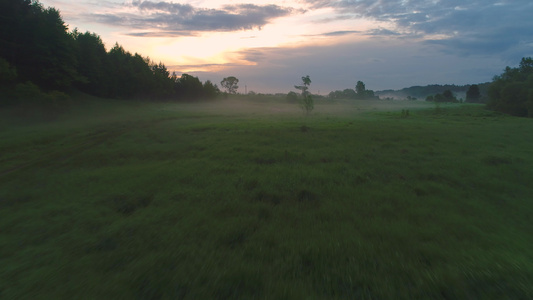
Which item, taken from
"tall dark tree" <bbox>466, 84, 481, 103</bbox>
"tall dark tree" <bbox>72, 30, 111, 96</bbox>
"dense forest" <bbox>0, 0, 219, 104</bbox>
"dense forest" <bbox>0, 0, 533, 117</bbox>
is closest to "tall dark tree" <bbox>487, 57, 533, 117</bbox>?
"dense forest" <bbox>0, 0, 533, 117</bbox>

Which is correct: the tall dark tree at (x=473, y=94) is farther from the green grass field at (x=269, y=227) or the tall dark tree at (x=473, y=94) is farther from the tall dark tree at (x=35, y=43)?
the tall dark tree at (x=35, y=43)

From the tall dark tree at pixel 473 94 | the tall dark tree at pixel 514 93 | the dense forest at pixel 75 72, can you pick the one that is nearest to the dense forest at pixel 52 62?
the dense forest at pixel 75 72

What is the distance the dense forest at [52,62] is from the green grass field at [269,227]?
84.2 ft

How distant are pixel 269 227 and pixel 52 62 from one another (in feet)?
131

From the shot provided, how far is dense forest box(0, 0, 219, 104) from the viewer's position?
27898 millimetres

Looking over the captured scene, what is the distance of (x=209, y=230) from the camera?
177 inches

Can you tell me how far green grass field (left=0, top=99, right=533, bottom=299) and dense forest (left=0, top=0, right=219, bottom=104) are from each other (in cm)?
2565

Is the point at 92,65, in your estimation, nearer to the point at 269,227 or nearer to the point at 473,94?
the point at 269,227

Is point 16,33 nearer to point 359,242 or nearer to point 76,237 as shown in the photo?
point 76,237

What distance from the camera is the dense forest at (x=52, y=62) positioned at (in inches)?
1098

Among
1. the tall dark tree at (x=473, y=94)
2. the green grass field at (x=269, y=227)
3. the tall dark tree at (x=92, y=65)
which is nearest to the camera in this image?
the green grass field at (x=269, y=227)

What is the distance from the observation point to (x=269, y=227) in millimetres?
4617

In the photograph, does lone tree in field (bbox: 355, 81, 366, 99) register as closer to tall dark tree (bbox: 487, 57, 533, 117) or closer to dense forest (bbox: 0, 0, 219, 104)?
tall dark tree (bbox: 487, 57, 533, 117)

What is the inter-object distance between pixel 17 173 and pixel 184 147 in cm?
562
